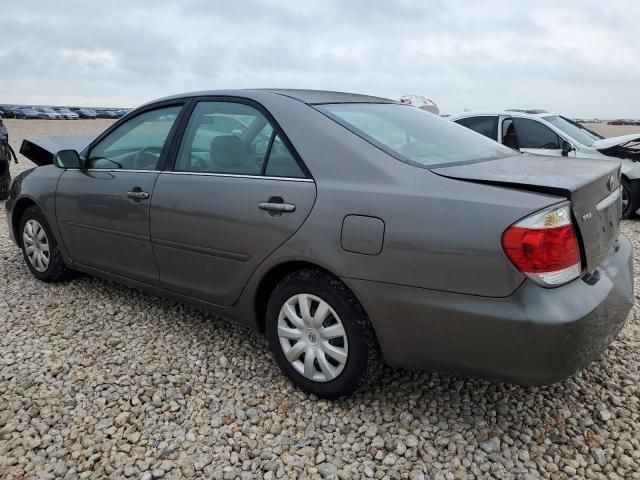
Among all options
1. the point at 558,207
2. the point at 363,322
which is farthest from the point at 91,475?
the point at 558,207

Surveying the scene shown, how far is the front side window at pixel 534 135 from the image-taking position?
7461mm

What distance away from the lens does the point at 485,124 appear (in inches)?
314

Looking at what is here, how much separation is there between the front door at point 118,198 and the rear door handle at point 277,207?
3.09ft

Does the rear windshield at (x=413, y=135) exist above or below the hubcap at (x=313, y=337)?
above

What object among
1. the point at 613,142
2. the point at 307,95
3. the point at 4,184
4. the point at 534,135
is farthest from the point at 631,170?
the point at 4,184

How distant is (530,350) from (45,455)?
6.83ft

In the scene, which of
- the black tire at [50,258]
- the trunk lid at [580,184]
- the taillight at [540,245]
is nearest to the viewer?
the taillight at [540,245]

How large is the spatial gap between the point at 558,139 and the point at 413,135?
5421 millimetres

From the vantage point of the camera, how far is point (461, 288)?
210 centimetres

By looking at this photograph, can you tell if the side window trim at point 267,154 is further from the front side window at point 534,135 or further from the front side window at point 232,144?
the front side window at point 534,135

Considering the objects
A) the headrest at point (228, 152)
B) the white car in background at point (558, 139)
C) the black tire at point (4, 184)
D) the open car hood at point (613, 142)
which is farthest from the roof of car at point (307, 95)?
the black tire at point (4, 184)

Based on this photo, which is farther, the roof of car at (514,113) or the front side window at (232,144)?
the roof of car at (514,113)

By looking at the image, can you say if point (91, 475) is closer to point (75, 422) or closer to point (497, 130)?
point (75, 422)

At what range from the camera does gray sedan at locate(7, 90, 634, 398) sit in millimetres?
2047
